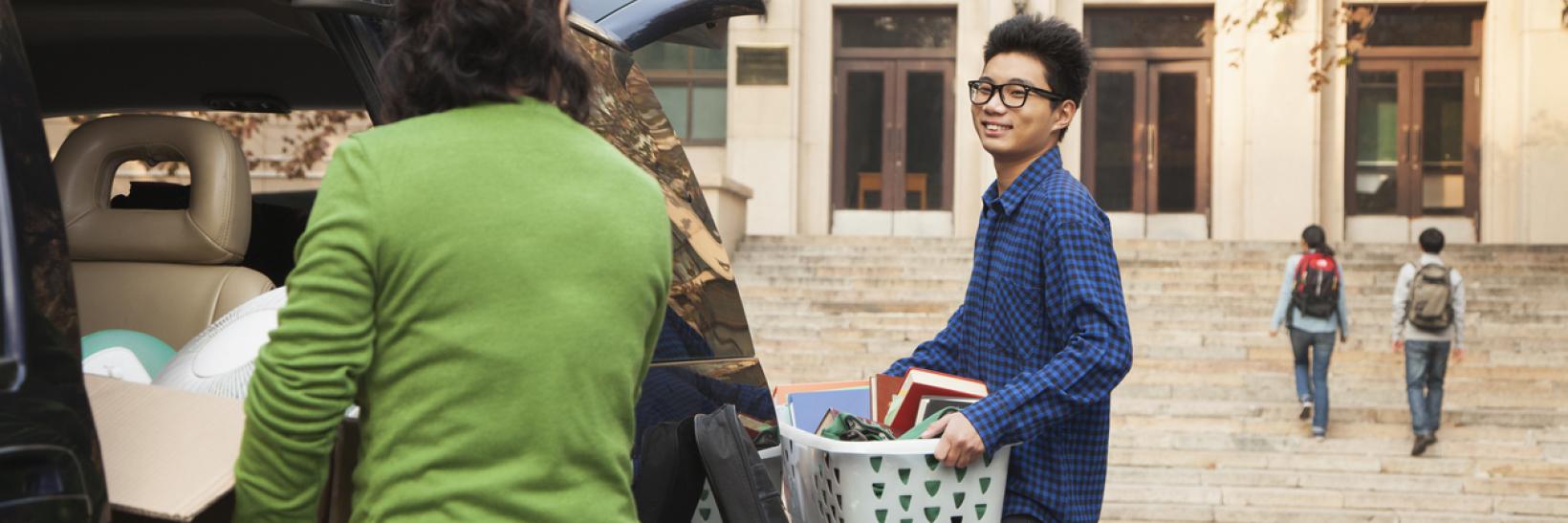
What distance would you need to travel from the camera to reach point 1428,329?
10.4 meters

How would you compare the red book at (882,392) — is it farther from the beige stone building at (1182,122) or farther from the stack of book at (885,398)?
the beige stone building at (1182,122)

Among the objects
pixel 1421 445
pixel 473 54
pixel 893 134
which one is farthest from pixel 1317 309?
pixel 893 134

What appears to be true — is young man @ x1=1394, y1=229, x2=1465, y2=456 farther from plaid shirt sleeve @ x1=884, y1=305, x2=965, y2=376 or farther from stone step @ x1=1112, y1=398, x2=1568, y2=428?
plaid shirt sleeve @ x1=884, y1=305, x2=965, y2=376

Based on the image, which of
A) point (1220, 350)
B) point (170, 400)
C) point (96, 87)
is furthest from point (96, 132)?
point (1220, 350)

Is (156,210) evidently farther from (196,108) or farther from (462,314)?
(462,314)

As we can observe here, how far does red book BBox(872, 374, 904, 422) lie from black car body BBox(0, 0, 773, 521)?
0.25 meters

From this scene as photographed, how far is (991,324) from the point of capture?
287 centimetres

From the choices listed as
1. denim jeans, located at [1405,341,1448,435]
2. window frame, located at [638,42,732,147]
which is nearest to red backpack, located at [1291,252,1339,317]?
denim jeans, located at [1405,341,1448,435]

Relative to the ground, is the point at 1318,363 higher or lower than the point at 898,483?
lower

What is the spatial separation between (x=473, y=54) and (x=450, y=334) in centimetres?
35

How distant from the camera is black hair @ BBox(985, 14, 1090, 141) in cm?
286

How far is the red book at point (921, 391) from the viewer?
9.00ft

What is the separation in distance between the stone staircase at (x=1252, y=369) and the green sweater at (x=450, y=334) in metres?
7.81

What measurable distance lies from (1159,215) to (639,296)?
858 inches
